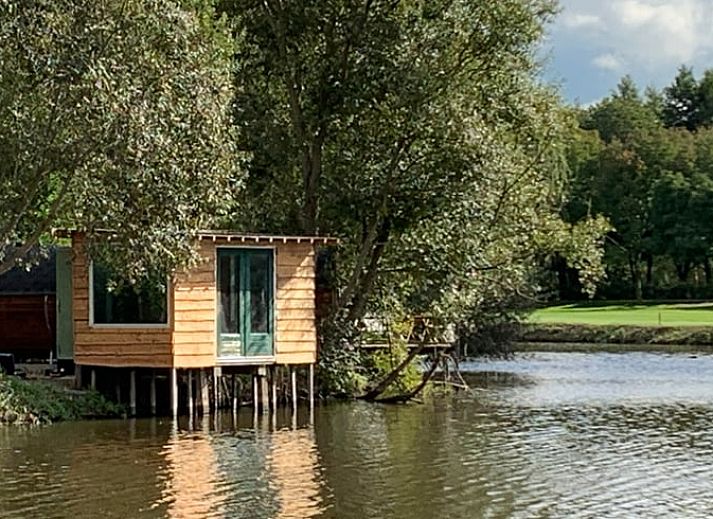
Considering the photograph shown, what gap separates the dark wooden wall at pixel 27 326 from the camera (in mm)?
28250

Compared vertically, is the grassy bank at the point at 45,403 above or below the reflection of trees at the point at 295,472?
above

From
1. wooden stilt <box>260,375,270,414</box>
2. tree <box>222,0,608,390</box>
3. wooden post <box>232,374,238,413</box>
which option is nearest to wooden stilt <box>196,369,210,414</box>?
wooden post <box>232,374,238,413</box>

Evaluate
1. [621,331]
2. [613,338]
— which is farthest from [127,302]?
[621,331]

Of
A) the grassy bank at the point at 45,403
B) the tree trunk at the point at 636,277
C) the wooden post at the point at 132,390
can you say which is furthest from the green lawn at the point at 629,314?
the grassy bank at the point at 45,403

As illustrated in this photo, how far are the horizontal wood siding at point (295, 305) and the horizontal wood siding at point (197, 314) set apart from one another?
160 centimetres

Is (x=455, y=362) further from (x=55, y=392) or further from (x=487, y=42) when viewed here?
(x=55, y=392)

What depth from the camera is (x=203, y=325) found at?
23.7 meters

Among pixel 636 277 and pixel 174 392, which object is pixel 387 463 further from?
pixel 636 277

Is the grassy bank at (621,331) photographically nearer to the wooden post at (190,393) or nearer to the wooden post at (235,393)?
the wooden post at (235,393)

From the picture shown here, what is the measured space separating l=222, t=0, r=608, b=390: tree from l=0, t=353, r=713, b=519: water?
3.31 meters

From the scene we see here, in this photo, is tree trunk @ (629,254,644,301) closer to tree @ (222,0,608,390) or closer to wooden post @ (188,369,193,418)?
tree @ (222,0,608,390)

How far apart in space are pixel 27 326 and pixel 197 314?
6.70 m

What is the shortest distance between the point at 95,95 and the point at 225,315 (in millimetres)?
6135

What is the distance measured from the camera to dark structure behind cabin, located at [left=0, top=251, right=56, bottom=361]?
28.2m
